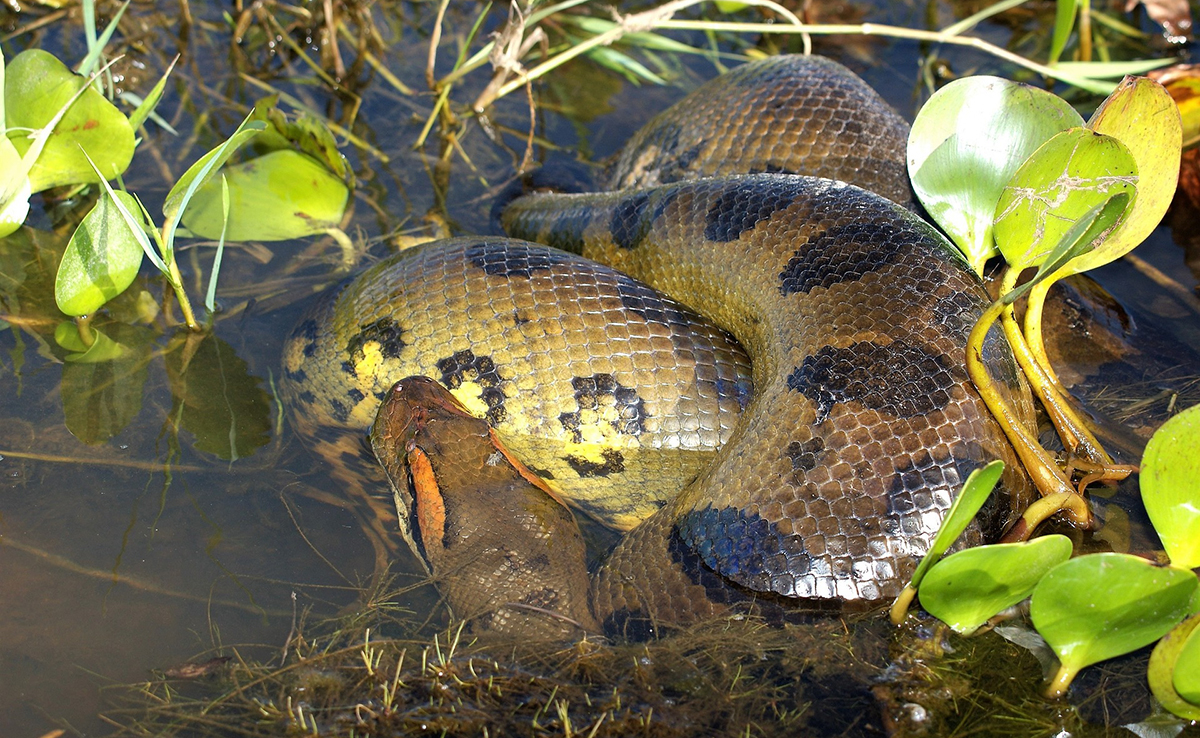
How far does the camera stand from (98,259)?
152 inches

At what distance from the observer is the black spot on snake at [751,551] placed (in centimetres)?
290

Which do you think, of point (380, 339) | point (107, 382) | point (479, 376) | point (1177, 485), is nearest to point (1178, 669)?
point (1177, 485)

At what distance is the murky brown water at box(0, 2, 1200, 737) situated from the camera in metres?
3.06

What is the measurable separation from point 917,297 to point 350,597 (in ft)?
7.01

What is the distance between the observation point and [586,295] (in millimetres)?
3594

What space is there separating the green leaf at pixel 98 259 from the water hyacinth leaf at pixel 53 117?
43 centimetres

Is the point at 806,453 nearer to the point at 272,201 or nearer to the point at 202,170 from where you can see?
the point at 202,170

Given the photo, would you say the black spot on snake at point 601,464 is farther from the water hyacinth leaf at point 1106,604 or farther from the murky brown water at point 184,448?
the water hyacinth leaf at point 1106,604

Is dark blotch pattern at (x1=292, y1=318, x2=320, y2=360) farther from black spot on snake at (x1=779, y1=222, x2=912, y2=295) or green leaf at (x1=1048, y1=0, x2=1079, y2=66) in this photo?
green leaf at (x1=1048, y1=0, x2=1079, y2=66)

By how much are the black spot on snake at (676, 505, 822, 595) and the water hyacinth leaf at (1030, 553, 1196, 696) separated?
654 mm

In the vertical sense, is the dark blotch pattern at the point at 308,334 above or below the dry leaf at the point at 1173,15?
below

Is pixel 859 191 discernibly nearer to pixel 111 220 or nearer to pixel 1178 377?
pixel 1178 377

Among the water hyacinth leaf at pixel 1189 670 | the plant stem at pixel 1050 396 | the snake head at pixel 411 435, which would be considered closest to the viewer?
the water hyacinth leaf at pixel 1189 670

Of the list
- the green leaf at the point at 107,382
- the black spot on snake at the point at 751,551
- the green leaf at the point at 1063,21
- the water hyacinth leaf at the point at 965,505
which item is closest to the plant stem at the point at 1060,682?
the water hyacinth leaf at the point at 965,505
